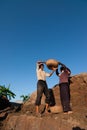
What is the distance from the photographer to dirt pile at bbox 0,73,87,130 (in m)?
6.98

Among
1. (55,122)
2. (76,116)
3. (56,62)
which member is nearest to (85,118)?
(76,116)

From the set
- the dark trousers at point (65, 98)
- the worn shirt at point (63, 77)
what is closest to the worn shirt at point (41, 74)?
the worn shirt at point (63, 77)

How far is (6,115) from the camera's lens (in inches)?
369

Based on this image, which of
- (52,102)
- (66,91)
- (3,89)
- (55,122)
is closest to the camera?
(55,122)

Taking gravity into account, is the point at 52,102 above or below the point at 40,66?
below

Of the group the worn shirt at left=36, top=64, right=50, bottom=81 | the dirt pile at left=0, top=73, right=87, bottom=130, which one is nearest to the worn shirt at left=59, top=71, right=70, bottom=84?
the worn shirt at left=36, top=64, right=50, bottom=81

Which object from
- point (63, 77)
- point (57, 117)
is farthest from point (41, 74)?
point (57, 117)

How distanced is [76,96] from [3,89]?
52.0 feet

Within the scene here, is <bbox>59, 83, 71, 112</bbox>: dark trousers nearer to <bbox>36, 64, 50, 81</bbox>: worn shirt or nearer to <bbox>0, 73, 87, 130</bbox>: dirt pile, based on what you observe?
<bbox>0, 73, 87, 130</bbox>: dirt pile

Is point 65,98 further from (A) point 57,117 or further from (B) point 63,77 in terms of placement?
(A) point 57,117

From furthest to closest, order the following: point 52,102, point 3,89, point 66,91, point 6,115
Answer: point 3,89, point 52,102, point 6,115, point 66,91

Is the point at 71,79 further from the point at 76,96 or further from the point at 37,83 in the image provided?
the point at 37,83

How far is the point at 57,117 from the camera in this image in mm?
7297

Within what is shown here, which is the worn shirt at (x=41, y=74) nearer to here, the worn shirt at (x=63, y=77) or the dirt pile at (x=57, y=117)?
the worn shirt at (x=63, y=77)
